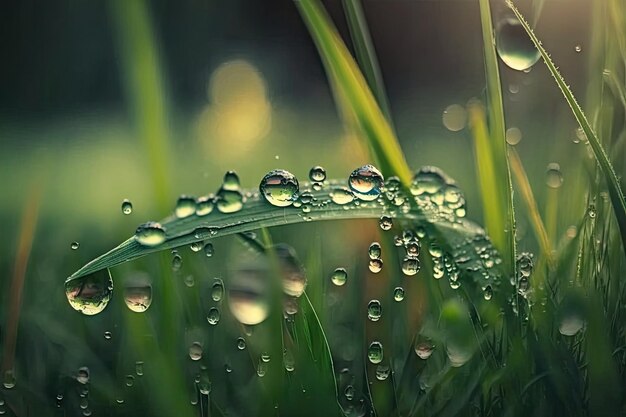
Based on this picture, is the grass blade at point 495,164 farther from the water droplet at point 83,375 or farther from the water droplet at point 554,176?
the water droplet at point 83,375

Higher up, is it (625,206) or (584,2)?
(584,2)

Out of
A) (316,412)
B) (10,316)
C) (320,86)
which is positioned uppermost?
(320,86)

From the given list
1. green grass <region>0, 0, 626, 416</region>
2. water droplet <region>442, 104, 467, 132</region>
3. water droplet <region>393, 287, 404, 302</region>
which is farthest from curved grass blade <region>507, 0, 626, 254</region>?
water droplet <region>393, 287, 404, 302</region>

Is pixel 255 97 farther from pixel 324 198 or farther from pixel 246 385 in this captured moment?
pixel 246 385

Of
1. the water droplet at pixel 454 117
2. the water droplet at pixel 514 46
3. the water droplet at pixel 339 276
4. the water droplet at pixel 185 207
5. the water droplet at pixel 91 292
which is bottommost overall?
the water droplet at pixel 339 276

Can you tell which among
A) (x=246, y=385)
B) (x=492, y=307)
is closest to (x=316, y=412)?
(x=246, y=385)

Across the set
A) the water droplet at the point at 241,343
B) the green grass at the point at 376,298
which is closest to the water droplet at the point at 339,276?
the green grass at the point at 376,298
